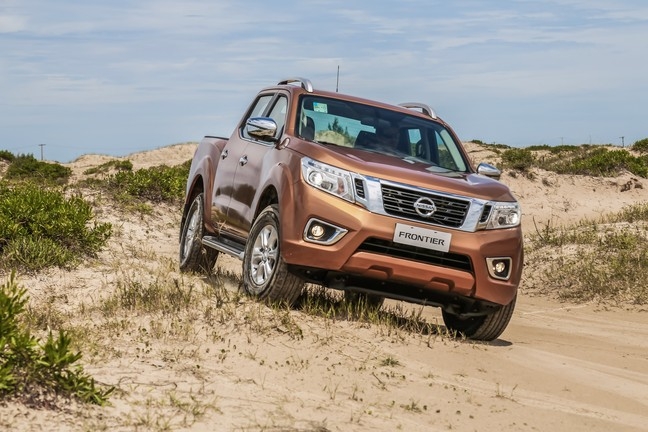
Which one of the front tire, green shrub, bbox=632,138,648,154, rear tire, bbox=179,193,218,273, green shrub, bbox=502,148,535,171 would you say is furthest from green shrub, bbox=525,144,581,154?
the front tire

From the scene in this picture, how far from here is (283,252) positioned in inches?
324

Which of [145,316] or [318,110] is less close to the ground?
[318,110]

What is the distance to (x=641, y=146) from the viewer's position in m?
36.1

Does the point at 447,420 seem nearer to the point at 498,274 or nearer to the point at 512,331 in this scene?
the point at 498,274

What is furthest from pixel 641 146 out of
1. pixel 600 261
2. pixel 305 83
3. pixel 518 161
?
pixel 305 83

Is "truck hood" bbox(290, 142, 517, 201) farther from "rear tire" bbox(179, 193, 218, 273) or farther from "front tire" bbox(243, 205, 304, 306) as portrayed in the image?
"rear tire" bbox(179, 193, 218, 273)

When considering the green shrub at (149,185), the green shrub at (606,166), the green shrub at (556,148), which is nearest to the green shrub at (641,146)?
the green shrub at (556,148)

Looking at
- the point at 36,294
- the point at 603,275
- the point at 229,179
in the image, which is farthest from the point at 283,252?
the point at 603,275

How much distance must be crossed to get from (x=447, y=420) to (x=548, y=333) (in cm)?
488

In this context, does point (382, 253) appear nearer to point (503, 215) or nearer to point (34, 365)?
point (503, 215)

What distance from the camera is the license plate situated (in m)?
8.13

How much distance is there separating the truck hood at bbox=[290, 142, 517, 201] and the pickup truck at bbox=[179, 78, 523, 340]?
0.01 meters

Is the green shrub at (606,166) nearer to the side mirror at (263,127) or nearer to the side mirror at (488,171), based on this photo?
the side mirror at (488,171)

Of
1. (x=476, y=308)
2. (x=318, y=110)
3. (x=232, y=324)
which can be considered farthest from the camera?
(x=318, y=110)
